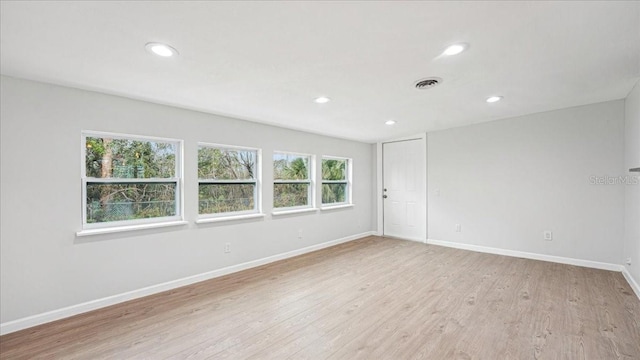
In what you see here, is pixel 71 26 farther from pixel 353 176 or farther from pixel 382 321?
pixel 353 176

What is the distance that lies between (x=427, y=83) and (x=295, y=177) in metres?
2.84

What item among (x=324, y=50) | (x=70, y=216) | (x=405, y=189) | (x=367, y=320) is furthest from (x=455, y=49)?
(x=405, y=189)

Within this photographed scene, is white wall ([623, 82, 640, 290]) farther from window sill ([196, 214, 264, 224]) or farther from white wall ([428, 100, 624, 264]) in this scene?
window sill ([196, 214, 264, 224])

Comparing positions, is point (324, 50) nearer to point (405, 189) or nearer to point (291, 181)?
point (291, 181)

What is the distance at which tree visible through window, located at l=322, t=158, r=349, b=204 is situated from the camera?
5590 mm

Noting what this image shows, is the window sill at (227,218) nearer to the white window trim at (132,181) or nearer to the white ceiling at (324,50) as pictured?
the white window trim at (132,181)

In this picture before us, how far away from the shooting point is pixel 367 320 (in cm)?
255

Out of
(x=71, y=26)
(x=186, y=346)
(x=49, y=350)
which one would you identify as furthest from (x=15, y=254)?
(x=71, y=26)

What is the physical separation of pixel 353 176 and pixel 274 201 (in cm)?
213

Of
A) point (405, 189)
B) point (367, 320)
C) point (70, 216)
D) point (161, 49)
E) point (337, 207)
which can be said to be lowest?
point (367, 320)

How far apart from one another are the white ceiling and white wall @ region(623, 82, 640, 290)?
0.27 metres

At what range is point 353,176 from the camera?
6066 millimetres

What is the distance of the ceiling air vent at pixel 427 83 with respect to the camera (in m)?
2.66

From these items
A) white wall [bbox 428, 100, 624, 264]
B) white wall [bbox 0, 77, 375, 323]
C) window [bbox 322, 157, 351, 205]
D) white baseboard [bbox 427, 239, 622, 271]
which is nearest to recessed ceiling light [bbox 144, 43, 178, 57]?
white wall [bbox 0, 77, 375, 323]
